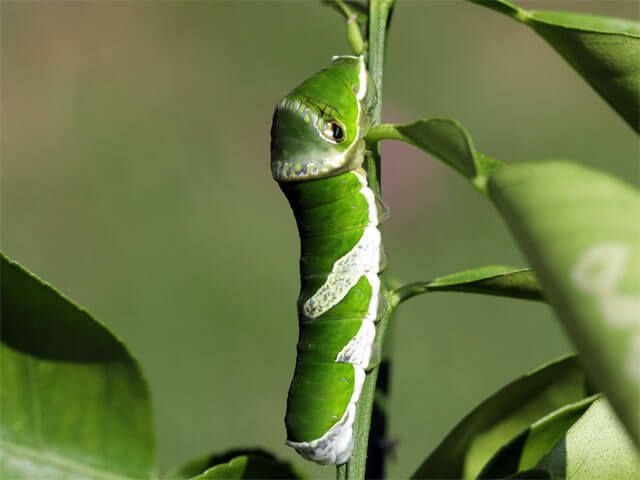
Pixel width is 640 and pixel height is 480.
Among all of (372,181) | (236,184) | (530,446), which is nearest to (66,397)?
(372,181)

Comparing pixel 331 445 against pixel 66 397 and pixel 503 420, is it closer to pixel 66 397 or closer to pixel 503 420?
pixel 503 420

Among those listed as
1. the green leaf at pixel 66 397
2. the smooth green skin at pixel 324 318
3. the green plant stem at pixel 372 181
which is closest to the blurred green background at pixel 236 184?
the smooth green skin at pixel 324 318

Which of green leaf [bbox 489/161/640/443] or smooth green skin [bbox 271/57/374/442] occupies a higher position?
green leaf [bbox 489/161/640/443]

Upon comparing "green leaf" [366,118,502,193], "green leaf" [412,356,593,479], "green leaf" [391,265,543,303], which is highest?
"green leaf" [366,118,502,193]

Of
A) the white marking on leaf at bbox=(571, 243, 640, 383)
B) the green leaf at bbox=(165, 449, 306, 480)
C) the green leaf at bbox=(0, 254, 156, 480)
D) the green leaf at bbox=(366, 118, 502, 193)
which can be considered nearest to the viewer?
the white marking on leaf at bbox=(571, 243, 640, 383)

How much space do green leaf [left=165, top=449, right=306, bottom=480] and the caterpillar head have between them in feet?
1.44

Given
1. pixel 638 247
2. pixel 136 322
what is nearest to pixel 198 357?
pixel 136 322

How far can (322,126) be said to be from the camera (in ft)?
3.93

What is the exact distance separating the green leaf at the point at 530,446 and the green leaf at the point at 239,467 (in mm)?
293

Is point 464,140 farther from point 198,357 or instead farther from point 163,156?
point 163,156

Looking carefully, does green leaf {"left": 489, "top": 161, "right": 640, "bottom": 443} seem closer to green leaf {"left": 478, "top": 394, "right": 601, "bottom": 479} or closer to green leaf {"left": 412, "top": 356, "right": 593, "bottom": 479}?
green leaf {"left": 478, "top": 394, "right": 601, "bottom": 479}

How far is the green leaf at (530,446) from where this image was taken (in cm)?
Answer: 84

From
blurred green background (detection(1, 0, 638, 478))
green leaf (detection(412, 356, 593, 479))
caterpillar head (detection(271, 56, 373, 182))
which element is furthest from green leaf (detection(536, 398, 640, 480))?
blurred green background (detection(1, 0, 638, 478))

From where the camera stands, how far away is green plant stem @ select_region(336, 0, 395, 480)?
911 millimetres
